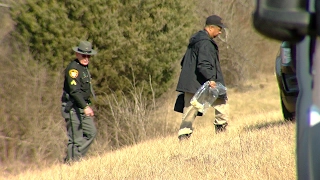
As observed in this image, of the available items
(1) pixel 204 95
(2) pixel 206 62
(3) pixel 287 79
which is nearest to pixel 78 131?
(1) pixel 204 95

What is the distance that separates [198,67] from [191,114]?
631 mm

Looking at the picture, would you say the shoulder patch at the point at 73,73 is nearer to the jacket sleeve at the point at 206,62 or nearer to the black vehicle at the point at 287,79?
the jacket sleeve at the point at 206,62

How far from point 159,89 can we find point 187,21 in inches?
71.9

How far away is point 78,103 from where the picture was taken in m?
8.02

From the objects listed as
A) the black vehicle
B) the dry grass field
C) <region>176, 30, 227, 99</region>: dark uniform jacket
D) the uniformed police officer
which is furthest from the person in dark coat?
the uniformed police officer

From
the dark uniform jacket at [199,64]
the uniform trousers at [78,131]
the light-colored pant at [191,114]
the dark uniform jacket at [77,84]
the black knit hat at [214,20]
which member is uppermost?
the black knit hat at [214,20]

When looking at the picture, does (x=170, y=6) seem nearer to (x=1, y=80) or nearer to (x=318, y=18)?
(x=1, y=80)

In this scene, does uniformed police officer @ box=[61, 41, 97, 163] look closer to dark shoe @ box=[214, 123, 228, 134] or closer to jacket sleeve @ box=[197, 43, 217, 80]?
jacket sleeve @ box=[197, 43, 217, 80]

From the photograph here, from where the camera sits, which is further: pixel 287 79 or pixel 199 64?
pixel 199 64

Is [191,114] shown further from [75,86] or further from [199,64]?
[75,86]

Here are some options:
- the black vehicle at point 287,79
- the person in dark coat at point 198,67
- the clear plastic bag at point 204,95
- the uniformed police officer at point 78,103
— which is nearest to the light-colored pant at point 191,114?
the person in dark coat at point 198,67

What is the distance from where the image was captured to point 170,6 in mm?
13680

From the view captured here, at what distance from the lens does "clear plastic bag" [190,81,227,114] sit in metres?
7.40

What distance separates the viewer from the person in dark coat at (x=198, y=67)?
7.39 meters
